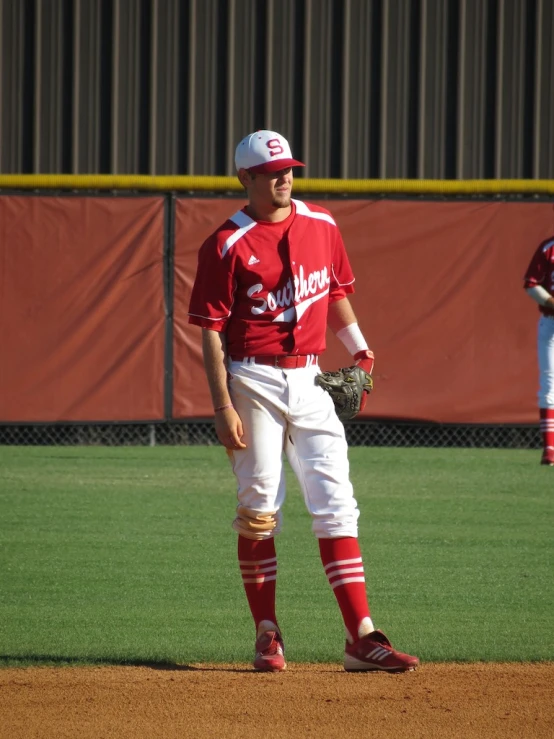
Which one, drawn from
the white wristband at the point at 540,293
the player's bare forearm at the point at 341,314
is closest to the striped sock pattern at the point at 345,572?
the player's bare forearm at the point at 341,314

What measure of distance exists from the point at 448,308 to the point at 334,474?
316 inches

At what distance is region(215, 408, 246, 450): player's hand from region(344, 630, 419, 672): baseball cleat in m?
0.81

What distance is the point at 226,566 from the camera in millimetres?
6496

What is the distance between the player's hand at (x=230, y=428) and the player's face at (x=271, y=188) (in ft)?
2.51

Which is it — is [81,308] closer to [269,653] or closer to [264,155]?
[264,155]

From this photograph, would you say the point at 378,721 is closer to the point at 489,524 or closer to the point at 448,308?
the point at 489,524

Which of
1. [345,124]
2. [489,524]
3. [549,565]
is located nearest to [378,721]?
[549,565]

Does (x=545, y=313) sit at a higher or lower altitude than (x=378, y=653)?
higher

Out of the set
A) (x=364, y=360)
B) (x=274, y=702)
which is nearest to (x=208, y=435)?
(x=364, y=360)

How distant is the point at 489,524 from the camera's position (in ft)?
25.7

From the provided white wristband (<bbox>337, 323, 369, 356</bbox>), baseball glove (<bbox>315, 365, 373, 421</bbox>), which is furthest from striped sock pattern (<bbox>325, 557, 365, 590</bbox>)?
white wristband (<bbox>337, 323, 369, 356</bbox>)

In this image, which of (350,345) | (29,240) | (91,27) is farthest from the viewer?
(91,27)

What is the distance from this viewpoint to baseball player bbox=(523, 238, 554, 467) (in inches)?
395

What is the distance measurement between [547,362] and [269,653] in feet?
20.6
